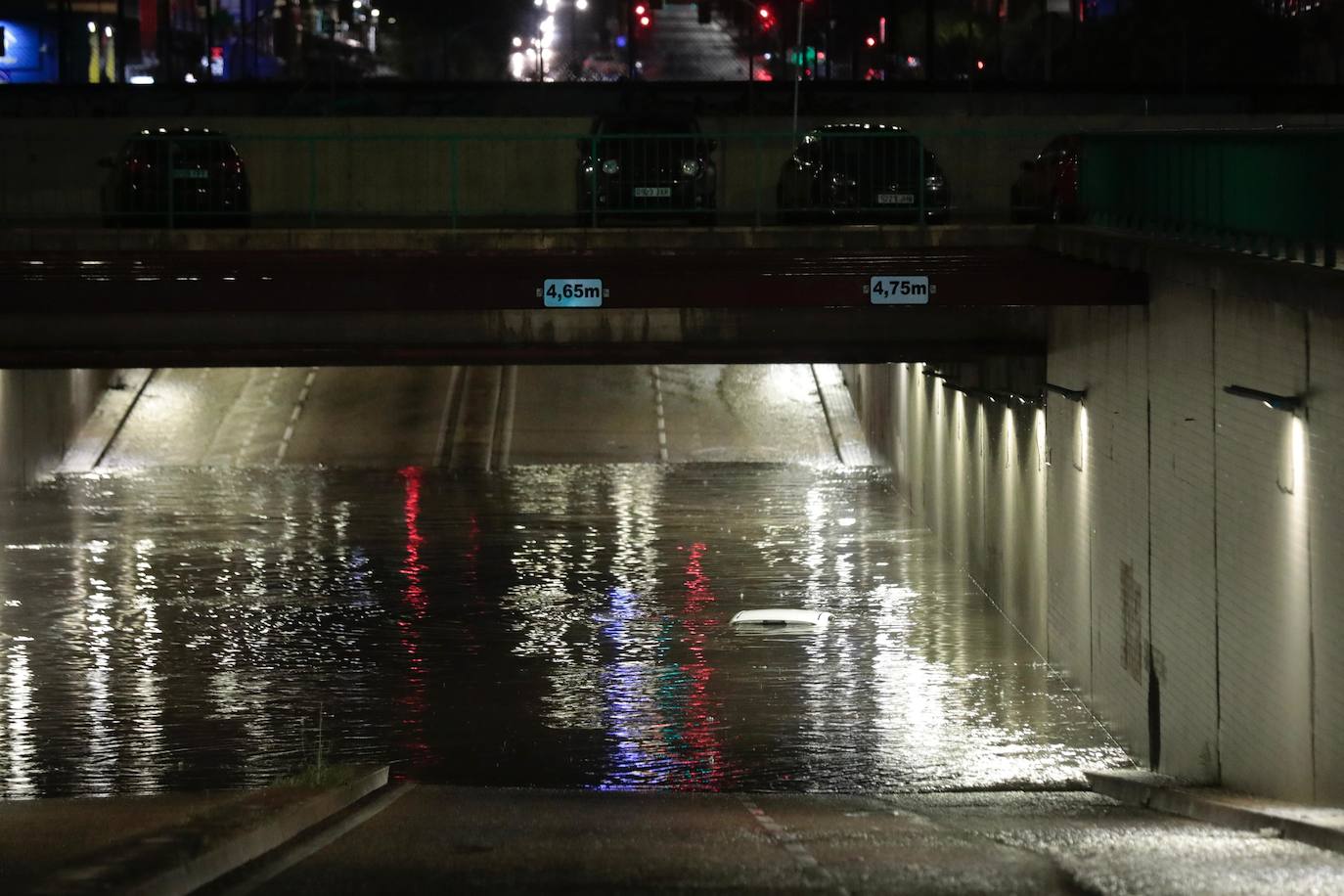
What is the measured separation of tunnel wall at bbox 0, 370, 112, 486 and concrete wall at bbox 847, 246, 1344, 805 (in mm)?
18401

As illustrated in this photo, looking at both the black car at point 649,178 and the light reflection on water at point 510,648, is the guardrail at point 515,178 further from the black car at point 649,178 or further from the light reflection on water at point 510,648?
the light reflection on water at point 510,648

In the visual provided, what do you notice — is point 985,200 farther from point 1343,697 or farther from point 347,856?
point 347,856

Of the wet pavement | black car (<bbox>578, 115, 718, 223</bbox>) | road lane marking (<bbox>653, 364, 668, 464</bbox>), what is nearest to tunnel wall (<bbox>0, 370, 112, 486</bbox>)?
the wet pavement

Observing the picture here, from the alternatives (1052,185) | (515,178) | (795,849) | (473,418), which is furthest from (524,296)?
(473,418)

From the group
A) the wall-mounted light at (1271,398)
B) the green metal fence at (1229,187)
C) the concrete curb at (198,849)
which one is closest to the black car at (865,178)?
the green metal fence at (1229,187)

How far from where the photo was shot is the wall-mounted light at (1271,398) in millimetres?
12484

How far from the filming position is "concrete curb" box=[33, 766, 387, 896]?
8648 mm

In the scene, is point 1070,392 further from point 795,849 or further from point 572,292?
point 795,849

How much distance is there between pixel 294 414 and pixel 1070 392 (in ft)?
74.1

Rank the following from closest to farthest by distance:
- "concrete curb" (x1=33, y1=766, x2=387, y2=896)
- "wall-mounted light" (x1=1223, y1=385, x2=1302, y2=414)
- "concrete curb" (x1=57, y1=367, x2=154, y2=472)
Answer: "concrete curb" (x1=33, y1=766, x2=387, y2=896)
"wall-mounted light" (x1=1223, y1=385, x2=1302, y2=414)
"concrete curb" (x1=57, y1=367, x2=154, y2=472)

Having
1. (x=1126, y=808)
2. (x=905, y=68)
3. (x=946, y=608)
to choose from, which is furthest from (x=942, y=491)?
(x=905, y=68)

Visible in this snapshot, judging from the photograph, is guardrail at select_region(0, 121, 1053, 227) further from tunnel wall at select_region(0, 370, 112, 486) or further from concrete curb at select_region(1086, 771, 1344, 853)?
concrete curb at select_region(1086, 771, 1344, 853)

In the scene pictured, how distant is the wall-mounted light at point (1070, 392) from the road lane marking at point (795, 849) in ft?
23.5

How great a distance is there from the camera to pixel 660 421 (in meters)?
38.4
